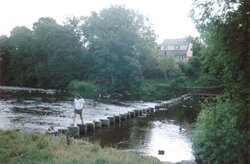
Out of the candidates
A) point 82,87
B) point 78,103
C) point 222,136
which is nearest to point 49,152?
point 222,136

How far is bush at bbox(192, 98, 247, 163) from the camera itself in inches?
542

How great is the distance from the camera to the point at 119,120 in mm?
29016

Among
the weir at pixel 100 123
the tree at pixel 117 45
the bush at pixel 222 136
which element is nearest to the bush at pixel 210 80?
the bush at pixel 222 136

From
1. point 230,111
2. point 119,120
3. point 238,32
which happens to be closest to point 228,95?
point 230,111

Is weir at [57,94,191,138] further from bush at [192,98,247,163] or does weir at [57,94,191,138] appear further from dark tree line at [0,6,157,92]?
dark tree line at [0,6,157,92]

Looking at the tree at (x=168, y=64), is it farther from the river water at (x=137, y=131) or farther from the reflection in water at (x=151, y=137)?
the reflection in water at (x=151, y=137)

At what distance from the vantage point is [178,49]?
11356cm

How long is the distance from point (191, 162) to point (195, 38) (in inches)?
225

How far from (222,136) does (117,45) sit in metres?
56.1

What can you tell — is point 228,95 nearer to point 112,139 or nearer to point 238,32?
point 238,32

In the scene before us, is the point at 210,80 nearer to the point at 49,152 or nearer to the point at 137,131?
the point at 137,131

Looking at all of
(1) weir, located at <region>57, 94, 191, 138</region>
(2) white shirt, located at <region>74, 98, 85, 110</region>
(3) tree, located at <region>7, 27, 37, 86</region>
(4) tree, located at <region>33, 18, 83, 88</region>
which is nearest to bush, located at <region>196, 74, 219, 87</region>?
(1) weir, located at <region>57, 94, 191, 138</region>

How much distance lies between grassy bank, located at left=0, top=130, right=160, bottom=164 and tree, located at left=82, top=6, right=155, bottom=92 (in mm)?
54730

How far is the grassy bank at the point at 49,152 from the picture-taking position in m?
11.6
